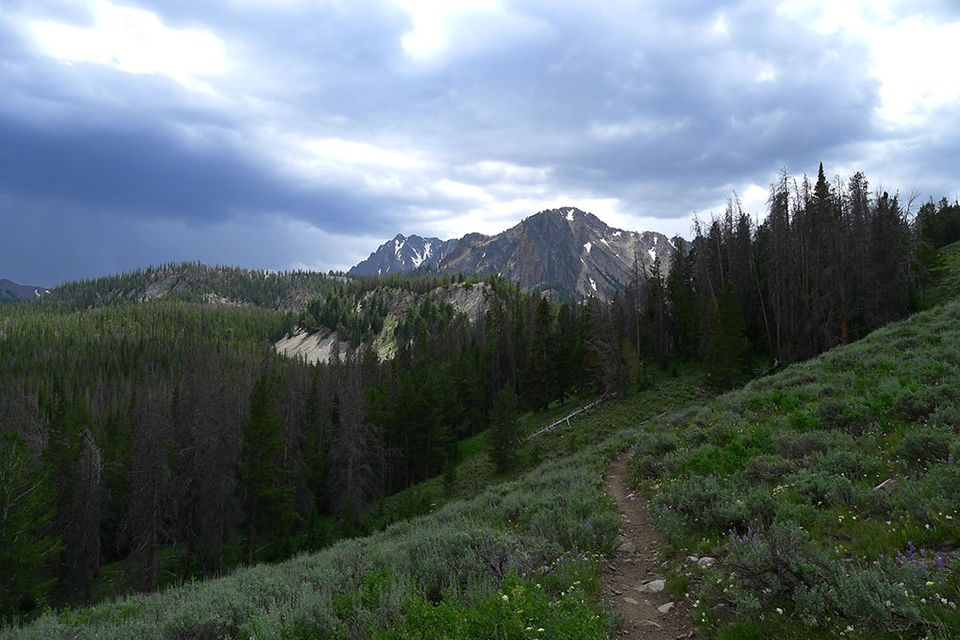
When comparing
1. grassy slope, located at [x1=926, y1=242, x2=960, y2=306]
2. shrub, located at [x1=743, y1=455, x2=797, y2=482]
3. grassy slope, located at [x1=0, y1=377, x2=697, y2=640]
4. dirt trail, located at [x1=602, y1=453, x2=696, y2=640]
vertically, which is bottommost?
dirt trail, located at [x1=602, y1=453, x2=696, y2=640]

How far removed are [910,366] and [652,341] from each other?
44641 millimetres

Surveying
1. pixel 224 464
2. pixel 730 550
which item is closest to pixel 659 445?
pixel 730 550

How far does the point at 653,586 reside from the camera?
25.1ft

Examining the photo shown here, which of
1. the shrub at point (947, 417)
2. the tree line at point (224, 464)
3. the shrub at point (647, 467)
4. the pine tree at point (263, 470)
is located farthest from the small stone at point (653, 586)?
the pine tree at point (263, 470)

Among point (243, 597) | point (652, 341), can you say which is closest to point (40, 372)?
point (652, 341)

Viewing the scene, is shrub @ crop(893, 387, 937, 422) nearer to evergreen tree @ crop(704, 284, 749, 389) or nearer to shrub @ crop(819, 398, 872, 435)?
shrub @ crop(819, 398, 872, 435)

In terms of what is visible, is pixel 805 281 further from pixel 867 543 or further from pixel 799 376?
pixel 867 543

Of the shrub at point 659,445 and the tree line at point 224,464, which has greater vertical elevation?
the shrub at point 659,445

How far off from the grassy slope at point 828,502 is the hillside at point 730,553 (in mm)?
29

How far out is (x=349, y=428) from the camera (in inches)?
1640

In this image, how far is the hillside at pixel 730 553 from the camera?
533 centimetres

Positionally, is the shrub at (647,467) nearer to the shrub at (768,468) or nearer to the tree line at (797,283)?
the shrub at (768,468)

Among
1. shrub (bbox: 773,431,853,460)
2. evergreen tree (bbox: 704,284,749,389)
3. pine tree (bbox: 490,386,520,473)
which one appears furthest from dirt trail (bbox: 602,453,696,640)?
evergreen tree (bbox: 704,284,749,389)

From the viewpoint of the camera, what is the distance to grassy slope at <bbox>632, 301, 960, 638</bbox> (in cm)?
505
